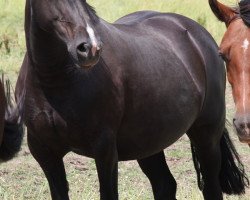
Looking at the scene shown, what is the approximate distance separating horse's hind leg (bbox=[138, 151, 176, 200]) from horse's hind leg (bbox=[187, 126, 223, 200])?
28 cm

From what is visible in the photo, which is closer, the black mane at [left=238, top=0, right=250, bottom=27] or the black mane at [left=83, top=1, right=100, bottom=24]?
the black mane at [left=83, top=1, right=100, bottom=24]

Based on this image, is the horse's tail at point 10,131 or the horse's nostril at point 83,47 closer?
the horse's nostril at point 83,47

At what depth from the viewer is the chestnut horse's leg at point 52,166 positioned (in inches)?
165

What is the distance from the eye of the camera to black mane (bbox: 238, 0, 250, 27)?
4.12 meters

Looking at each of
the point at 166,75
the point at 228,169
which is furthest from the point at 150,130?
the point at 228,169

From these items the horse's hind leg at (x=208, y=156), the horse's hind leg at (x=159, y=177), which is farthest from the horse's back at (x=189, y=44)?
the horse's hind leg at (x=159, y=177)

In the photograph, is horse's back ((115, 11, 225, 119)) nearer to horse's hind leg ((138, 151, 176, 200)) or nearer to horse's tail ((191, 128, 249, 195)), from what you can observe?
horse's tail ((191, 128, 249, 195))

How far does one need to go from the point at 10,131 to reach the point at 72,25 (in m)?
1.33

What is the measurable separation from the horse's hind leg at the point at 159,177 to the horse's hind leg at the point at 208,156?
280mm

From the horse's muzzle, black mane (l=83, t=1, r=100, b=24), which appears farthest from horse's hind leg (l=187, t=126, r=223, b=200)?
the horse's muzzle

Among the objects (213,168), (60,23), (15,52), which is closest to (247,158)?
(213,168)

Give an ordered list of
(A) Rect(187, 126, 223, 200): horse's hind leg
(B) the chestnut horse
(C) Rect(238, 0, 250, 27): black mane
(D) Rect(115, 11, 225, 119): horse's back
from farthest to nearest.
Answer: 1. (A) Rect(187, 126, 223, 200): horse's hind leg
2. (D) Rect(115, 11, 225, 119): horse's back
3. (C) Rect(238, 0, 250, 27): black mane
4. (B) the chestnut horse

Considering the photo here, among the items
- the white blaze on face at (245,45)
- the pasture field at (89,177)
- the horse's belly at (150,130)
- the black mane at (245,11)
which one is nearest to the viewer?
the white blaze on face at (245,45)

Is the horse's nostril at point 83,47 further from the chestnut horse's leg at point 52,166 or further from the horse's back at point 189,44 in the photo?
the horse's back at point 189,44
